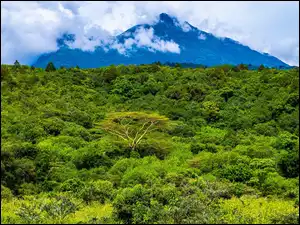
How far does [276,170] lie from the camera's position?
2219cm

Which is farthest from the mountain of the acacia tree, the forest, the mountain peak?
the acacia tree

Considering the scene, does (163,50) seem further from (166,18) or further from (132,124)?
(132,124)

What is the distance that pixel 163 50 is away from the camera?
440 feet

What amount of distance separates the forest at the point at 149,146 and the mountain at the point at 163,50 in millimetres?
67821

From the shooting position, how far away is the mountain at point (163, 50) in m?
117

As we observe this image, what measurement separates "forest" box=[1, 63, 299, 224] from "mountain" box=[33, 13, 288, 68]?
67821 mm

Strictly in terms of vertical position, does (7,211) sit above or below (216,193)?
below

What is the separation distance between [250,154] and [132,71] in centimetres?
2673

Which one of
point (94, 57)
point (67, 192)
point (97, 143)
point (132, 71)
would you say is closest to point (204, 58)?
point (94, 57)

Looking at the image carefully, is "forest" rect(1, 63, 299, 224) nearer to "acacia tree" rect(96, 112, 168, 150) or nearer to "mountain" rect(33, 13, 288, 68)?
"acacia tree" rect(96, 112, 168, 150)

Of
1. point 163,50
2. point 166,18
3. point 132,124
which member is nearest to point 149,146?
point 132,124

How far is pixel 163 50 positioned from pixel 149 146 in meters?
108

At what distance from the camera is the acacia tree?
98.6ft

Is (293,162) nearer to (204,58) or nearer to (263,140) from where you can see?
(263,140)
